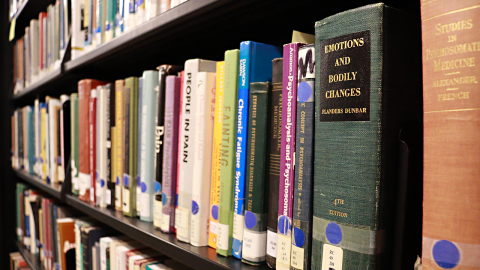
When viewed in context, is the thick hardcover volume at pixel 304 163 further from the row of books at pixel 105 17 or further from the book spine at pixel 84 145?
the book spine at pixel 84 145

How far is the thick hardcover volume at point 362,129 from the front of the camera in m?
0.38

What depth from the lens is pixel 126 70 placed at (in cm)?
129

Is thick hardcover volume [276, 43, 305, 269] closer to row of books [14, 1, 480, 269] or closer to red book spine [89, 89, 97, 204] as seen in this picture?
row of books [14, 1, 480, 269]

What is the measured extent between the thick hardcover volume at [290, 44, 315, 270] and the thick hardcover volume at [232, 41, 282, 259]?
0.10 meters

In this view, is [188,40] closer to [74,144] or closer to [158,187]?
[158,187]

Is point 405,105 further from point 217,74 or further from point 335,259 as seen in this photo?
point 217,74

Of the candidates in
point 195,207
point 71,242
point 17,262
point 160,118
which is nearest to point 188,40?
point 160,118

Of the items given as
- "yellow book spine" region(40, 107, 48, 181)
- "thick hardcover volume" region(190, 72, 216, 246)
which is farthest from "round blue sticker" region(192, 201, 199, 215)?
"yellow book spine" region(40, 107, 48, 181)

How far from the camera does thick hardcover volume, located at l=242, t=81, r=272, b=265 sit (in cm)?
53

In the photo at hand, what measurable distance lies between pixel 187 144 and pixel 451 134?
48 cm

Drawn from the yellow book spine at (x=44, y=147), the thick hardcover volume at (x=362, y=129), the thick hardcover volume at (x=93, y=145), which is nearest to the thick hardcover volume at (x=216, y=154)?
the thick hardcover volume at (x=362, y=129)

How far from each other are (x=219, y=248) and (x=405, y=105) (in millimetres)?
391

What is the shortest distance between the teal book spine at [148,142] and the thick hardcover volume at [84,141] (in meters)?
0.35

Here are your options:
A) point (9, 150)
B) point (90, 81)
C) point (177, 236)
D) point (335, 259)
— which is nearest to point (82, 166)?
point (90, 81)
